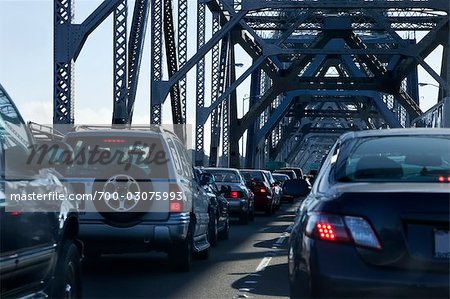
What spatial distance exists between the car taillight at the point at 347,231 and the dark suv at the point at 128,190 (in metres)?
6.01

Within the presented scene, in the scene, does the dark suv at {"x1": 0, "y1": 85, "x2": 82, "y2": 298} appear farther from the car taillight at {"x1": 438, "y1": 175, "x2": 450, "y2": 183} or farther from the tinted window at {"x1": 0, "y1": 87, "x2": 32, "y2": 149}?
the car taillight at {"x1": 438, "y1": 175, "x2": 450, "y2": 183}

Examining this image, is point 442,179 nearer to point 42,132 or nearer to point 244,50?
point 42,132

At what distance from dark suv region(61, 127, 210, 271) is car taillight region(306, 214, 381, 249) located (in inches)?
237

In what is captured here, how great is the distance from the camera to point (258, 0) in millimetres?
41438

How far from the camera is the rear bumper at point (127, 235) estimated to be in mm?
12203

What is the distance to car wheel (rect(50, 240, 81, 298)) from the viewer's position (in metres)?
8.01

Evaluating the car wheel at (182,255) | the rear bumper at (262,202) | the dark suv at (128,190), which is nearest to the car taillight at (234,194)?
the rear bumper at (262,202)

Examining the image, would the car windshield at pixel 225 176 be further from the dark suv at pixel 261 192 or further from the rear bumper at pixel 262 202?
the rear bumper at pixel 262 202

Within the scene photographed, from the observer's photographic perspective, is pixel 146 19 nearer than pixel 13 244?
No

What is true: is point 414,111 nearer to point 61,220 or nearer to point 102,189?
point 102,189

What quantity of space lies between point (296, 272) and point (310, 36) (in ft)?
222

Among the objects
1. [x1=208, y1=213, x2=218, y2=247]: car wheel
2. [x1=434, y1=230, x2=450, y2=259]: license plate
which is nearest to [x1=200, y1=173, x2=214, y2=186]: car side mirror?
[x1=208, y1=213, x2=218, y2=247]: car wheel

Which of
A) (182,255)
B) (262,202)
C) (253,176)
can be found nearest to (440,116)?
(262,202)

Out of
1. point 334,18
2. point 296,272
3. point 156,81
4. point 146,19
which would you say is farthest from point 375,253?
point 334,18
